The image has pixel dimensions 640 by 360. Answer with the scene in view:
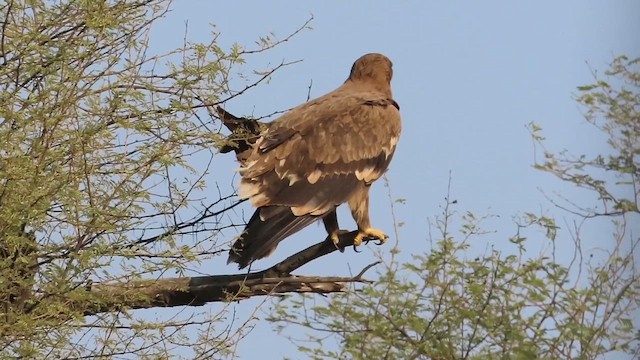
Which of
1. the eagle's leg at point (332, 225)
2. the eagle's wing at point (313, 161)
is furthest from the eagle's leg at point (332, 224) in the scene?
the eagle's wing at point (313, 161)

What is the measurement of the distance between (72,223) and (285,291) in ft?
4.13

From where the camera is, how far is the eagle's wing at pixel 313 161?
6.09 metres

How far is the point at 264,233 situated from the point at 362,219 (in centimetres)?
100

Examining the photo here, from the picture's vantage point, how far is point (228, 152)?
627cm

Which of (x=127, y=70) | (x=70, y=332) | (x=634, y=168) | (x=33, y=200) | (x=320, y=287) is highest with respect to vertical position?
(x=634, y=168)

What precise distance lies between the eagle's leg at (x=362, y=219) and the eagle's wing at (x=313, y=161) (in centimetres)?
5

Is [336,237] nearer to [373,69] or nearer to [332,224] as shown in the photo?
[332,224]

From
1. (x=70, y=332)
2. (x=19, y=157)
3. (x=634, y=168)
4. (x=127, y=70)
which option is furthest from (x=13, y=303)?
(x=634, y=168)

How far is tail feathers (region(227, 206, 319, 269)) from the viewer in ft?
19.0

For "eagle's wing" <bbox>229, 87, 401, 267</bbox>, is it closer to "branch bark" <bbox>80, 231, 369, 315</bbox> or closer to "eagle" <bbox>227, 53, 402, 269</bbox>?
"eagle" <bbox>227, 53, 402, 269</bbox>

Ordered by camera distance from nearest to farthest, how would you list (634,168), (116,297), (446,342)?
(116,297) → (446,342) → (634,168)

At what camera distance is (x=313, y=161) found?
22.5 ft

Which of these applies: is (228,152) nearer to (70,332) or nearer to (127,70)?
(127,70)

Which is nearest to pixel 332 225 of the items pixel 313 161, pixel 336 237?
pixel 336 237
